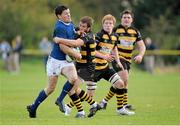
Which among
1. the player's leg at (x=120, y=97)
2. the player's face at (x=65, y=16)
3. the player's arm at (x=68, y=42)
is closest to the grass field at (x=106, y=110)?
the player's leg at (x=120, y=97)

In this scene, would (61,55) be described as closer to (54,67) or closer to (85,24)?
(54,67)

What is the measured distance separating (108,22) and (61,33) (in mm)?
1769

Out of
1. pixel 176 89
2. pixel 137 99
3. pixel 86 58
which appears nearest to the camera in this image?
pixel 86 58

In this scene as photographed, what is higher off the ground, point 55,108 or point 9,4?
point 9,4

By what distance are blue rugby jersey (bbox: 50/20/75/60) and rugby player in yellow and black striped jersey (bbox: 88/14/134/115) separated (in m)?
1.39

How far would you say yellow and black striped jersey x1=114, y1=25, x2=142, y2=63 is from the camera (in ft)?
55.4

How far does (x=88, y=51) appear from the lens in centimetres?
1538

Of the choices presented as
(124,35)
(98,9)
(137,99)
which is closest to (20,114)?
(124,35)

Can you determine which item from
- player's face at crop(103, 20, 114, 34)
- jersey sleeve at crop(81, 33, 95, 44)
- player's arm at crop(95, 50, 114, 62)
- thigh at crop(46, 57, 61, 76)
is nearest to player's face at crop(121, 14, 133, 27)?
player's face at crop(103, 20, 114, 34)

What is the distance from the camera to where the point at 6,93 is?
2406 cm

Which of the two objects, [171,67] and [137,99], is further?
[171,67]

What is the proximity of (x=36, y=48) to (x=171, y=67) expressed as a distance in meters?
12.7

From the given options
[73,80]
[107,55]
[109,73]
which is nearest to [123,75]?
[109,73]

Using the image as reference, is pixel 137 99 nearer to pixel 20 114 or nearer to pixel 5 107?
pixel 5 107
